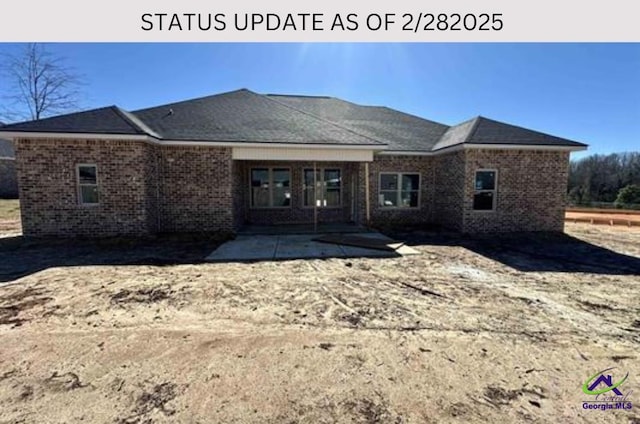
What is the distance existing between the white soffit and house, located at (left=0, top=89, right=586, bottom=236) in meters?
0.04

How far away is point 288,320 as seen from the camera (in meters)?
4.09

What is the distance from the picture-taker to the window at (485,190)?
10852 millimetres

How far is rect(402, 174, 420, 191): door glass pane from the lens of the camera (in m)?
12.7

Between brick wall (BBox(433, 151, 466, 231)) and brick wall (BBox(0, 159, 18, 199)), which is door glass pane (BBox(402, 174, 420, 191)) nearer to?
brick wall (BBox(433, 151, 466, 231))

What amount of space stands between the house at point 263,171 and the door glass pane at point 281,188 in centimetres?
4

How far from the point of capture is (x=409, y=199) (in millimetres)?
12773

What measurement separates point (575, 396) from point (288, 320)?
9.80 feet

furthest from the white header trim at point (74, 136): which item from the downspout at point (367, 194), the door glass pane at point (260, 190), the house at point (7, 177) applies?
the house at point (7, 177)

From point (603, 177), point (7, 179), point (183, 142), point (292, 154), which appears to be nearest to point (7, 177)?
point (7, 179)

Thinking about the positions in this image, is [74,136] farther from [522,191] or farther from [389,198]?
[522,191]

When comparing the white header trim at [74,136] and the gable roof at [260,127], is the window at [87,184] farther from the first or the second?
the gable roof at [260,127]

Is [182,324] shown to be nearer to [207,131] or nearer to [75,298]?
[75,298]

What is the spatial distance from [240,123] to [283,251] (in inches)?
226

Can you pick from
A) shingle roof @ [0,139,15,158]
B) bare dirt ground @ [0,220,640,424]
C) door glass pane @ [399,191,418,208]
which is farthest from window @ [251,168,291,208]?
shingle roof @ [0,139,15,158]
